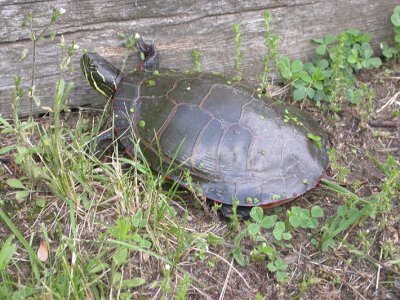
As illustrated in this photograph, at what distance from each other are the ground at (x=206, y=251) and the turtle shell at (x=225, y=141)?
0.52ft

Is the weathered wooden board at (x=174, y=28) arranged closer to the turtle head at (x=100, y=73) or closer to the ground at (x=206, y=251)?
the turtle head at (x=100, y=73)

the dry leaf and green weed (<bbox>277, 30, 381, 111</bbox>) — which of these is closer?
the dry leaf

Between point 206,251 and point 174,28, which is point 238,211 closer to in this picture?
point 206,251

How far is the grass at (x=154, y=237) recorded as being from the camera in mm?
2314

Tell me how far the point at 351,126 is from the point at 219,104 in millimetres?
1027

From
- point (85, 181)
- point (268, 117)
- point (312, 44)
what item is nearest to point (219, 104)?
point (268, 117)

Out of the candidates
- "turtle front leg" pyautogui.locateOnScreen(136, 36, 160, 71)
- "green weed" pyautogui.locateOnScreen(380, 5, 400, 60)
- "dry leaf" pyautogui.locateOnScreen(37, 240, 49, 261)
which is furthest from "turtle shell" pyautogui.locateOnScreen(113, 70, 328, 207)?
"green weed" pyautogui.locateOnScreen(380, 5, 400, 60)

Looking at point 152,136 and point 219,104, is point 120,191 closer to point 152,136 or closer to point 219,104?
point 152,136

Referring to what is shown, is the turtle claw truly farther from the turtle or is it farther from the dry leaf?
the dry leaf

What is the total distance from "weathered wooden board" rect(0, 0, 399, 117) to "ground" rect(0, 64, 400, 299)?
60 cm

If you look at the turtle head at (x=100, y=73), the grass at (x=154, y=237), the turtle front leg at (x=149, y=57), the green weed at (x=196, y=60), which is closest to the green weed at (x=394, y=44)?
the grass at (x=154, y=237)

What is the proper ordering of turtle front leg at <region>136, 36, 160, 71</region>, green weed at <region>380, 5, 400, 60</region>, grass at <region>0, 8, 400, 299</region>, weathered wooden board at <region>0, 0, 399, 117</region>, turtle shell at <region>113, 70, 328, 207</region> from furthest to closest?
green weed at <region>380, 5, 400, 60</region>, turtle front leg at <region>136, 36, 160, 71</region>, weathered wooden board at <region>0, 0, 399, 117</region>, turtle shell at <region>113, 70, 328, 207</region>, grass at <region>0, 8, 400, 299</region>

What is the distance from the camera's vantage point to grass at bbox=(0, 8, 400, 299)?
7.59ft

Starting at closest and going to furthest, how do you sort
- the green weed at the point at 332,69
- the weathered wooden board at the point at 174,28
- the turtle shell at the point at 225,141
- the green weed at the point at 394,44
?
1. the turtle shell at the point at 225,141
2. the weathered wooden board at the point at 174,28
3. the green weed at the point at 332,69
4. the green weed at the point at 394,44
